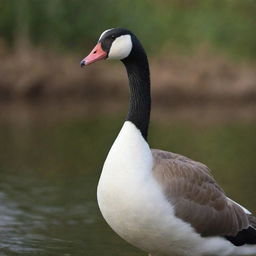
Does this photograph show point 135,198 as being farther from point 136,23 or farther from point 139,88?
point 136,23

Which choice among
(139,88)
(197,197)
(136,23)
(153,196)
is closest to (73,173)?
(139,88)

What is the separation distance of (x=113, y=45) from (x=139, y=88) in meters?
0.57

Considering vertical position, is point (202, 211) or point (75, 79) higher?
point (75, 79)

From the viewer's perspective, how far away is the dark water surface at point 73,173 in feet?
33.4

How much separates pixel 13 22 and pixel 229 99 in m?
9.64

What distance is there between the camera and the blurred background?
11.7 m

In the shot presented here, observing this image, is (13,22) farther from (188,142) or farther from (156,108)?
(188,142)

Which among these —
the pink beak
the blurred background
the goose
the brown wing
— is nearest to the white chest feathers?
the goose

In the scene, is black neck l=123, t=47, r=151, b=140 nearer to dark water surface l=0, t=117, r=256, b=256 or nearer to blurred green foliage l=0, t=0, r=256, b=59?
dark water surface l=0, t=117, r=256, b=256

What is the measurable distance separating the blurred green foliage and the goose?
77.4 ft

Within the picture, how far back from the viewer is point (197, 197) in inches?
307

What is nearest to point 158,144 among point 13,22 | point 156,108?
point 156,108

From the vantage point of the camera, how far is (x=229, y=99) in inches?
1134

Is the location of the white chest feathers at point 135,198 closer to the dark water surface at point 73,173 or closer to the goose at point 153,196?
the goose at point 153,196
